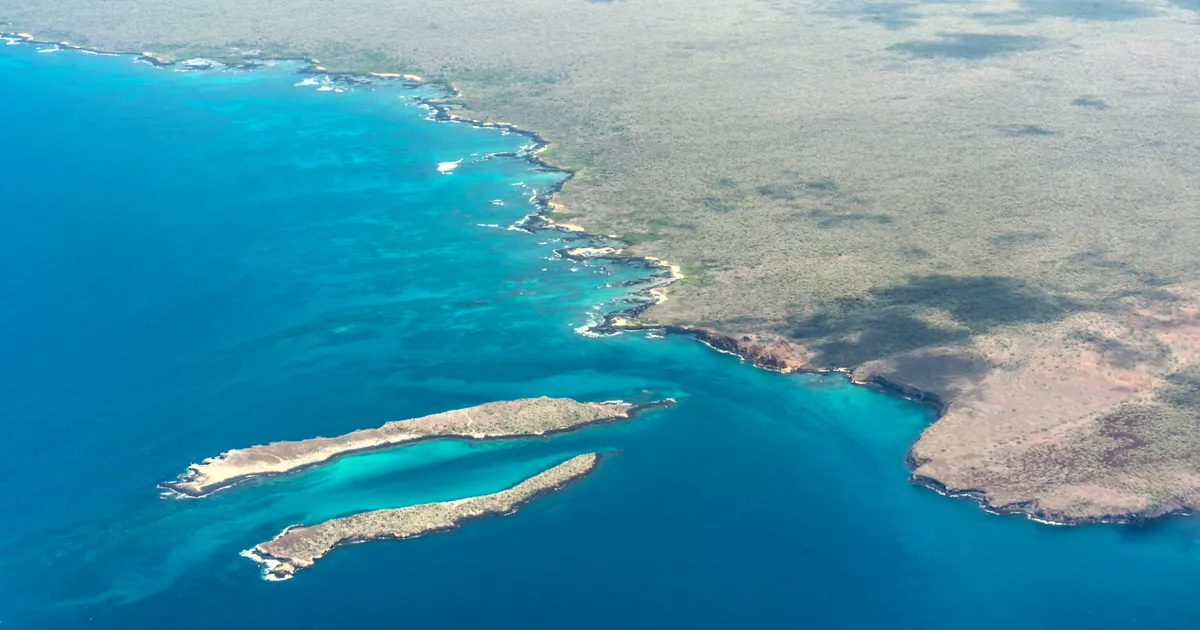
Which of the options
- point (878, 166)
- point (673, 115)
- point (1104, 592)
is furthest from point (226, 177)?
point (1104, 592)

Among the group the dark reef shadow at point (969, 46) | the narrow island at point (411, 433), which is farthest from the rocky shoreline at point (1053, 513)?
the dark reef shadow at point (969, 46)

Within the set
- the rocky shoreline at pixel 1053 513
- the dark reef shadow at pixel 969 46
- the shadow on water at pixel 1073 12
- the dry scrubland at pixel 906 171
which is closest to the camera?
the rocky shoreline at pixel 1053 513

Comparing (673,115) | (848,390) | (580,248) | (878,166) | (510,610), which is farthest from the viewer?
(673,115)

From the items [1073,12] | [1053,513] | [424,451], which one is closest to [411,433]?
[424,451]

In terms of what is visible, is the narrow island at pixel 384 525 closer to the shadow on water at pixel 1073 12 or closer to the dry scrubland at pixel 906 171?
the dry scrubland at pixel 906 171

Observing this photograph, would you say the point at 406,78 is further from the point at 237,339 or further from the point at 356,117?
the point at 237,339

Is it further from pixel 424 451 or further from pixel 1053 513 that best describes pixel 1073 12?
pixel 424 451

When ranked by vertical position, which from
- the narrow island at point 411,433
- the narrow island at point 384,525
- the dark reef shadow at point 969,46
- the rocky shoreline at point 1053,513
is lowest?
the rocky shoreline at point 1053,513
